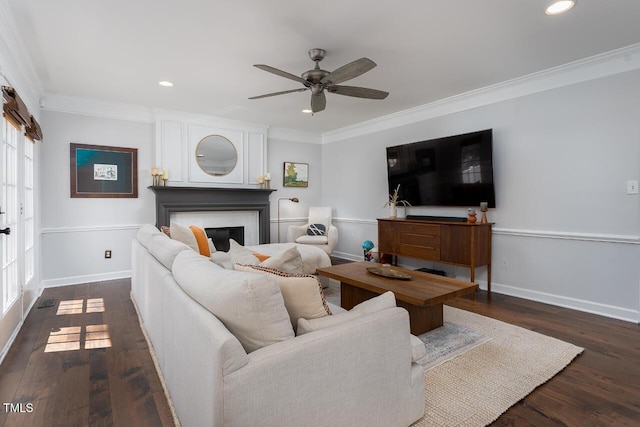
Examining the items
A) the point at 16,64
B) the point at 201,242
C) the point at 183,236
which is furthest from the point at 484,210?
the point at 16,64

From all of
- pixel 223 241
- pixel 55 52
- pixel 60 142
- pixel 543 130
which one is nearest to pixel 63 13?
pixel 55 52

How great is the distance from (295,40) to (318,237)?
3306 mm

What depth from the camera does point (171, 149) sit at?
16.1ft

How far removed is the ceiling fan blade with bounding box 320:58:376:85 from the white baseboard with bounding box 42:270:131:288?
3834 millimetres

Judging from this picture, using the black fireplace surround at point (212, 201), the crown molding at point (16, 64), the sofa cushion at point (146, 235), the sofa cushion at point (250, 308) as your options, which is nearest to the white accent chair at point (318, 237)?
the black fireplace surround at point (212, 201)

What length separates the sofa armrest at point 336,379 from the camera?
108cm

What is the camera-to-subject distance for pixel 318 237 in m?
5.49

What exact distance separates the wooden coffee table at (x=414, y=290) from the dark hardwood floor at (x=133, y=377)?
0.74 meters

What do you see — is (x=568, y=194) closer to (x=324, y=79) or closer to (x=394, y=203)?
(x=394, y=203)

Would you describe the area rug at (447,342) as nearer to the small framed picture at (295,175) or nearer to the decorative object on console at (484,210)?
the decorative object on console at (484,210)

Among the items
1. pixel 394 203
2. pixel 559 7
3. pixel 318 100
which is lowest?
pixel 394 203

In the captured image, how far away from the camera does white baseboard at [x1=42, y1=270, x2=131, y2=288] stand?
13.6 feet

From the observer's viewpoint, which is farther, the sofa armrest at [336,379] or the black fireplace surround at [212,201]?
the black fireplace surround at [212,201]

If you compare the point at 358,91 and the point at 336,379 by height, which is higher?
the point at 358,91
